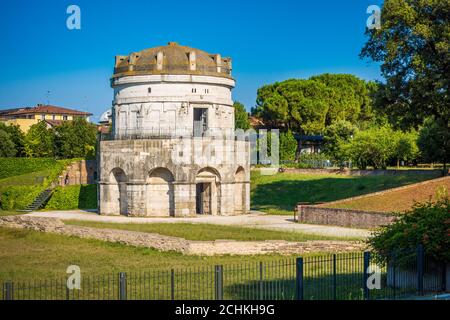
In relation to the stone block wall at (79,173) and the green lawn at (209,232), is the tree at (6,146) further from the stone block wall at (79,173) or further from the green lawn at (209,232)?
the green lawn at (209,232)

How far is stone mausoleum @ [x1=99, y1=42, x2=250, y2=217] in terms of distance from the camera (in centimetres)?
5272

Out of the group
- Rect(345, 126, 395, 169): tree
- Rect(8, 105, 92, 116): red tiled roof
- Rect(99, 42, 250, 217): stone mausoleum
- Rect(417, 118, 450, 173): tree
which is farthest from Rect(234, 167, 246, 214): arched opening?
Rect(8, 105, 92, 116): red tiled roof

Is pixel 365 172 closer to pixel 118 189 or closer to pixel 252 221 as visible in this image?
pixel 252 221

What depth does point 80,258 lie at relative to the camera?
32.8 meters

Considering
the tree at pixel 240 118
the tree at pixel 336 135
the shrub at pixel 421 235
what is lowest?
the shrub at pixel 421 235

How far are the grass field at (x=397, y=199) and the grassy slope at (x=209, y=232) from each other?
640 cm

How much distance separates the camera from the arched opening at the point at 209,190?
53.7 meters

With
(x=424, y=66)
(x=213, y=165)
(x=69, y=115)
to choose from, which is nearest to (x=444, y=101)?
(x=424, y=66)

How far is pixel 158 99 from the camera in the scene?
178 ft

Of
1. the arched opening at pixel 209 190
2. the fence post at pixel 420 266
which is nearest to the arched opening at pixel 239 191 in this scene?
the arched opening at pixel 209 190

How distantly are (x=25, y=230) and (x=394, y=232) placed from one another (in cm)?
2598

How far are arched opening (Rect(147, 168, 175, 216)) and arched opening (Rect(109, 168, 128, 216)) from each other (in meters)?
2.31

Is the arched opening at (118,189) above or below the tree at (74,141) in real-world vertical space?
below

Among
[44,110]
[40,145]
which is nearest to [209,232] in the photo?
[40,145]
